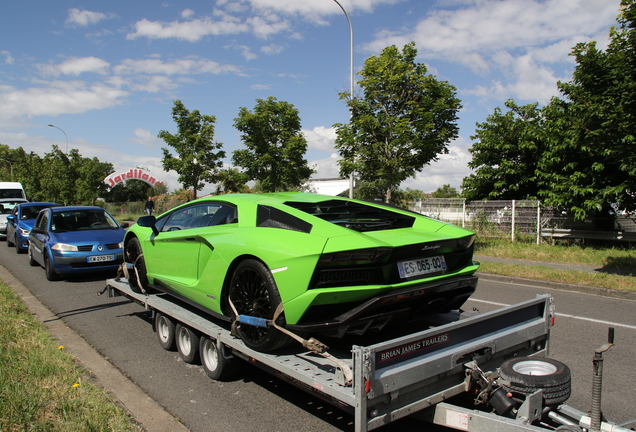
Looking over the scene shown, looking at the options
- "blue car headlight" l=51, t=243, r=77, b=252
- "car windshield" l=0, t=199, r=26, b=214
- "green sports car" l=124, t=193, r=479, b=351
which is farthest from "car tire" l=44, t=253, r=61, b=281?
"car windshield" l=0, t=199, r=26, b=214

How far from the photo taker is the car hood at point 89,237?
9086mm

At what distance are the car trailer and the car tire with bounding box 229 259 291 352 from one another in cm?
8

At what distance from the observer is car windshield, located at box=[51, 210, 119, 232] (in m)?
9.93

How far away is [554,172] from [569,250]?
2805 mm

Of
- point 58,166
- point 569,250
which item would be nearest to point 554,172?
point 569,250

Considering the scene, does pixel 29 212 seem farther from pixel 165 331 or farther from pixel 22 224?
pixel 165 331

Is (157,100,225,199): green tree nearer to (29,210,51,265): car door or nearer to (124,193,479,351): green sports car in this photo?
(29,210,51,265): car door

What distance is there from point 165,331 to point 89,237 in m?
5.52

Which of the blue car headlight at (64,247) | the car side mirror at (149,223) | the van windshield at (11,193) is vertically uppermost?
the van windshield at (11,193)

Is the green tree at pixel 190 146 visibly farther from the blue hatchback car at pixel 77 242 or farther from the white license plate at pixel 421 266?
the white license plate at pixel 421 266

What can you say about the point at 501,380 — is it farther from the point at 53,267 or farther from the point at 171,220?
the point at 53,267

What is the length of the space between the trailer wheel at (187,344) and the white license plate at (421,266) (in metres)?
2.12

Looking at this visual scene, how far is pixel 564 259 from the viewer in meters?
12.1

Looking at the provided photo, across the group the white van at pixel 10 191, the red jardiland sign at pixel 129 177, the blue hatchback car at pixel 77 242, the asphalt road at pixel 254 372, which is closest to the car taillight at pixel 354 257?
the asphalt road at pixel 254 372
